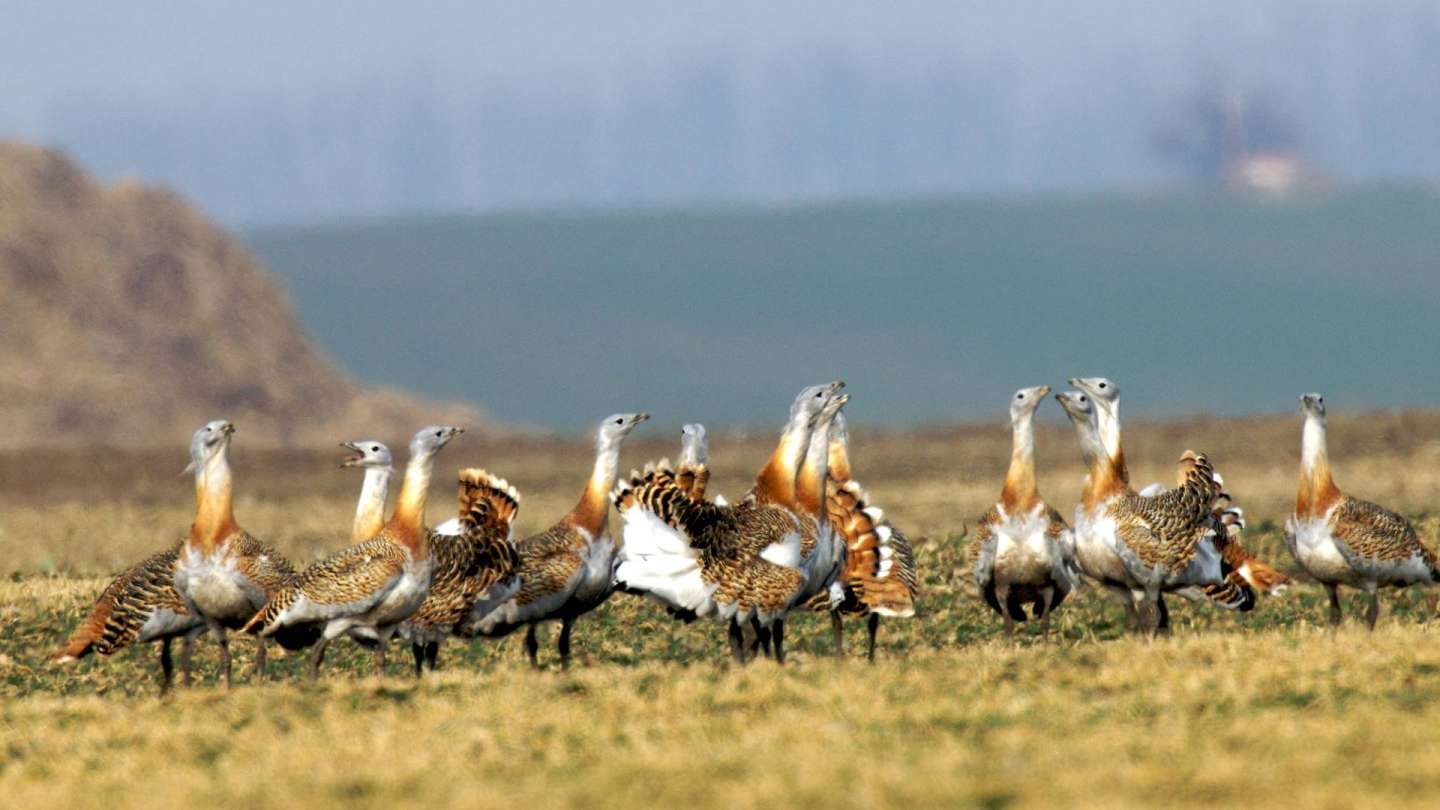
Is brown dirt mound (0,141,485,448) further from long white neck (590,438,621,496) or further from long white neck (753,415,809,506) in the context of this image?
long white neck (753,415,809,506)

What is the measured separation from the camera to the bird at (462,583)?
1517 cm

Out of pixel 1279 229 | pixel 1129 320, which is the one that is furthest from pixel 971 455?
pixel 1279 229

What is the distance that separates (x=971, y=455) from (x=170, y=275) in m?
32.2

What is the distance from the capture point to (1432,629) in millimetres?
15422

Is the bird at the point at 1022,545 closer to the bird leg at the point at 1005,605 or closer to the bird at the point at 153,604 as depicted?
the bird leg at the point at 1005,605

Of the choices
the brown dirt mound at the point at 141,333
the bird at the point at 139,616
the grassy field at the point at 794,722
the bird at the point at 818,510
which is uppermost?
the brown dirt mound at the point at 141,333

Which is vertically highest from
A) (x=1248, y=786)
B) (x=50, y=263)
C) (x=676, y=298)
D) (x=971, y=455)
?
(x=676, y=298)

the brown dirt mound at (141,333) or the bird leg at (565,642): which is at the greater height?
the brown dirt mound at (141,333)

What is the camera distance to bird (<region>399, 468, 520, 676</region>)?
49.8 feet

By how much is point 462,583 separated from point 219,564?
174 cm

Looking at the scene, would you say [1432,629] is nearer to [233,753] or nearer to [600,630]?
[600,630]

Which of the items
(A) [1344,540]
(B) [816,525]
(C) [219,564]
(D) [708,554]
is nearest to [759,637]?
(B) [816,525]

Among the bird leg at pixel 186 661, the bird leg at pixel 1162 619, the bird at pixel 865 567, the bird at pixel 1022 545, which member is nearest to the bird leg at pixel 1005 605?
the bird at pixel 1022 545

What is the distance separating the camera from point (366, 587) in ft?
46.5
